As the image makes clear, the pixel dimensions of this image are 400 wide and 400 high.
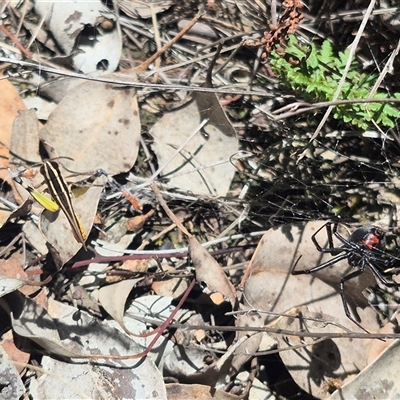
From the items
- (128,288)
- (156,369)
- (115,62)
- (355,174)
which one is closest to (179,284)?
(128,288)

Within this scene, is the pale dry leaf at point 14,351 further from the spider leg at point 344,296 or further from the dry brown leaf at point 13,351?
the spider leg at point 344,296

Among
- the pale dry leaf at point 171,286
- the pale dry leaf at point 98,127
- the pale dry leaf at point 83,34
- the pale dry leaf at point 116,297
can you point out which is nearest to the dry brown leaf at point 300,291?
the pale dry leaf at point 171,286

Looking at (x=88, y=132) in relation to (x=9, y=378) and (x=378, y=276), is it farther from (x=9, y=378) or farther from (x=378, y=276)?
(x=378, y=276)

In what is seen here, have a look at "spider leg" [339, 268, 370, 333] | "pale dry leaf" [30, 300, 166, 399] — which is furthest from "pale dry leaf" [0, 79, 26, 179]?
"spider leg" [339, 268, 370, 333]

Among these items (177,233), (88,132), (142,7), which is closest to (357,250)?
(177,233)

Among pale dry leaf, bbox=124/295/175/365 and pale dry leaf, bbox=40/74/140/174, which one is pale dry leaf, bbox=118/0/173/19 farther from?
pale dry leaf, bbox=124/295/175/365

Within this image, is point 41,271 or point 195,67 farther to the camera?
point 195,67

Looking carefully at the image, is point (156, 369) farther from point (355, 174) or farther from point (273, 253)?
point (355, 174)
